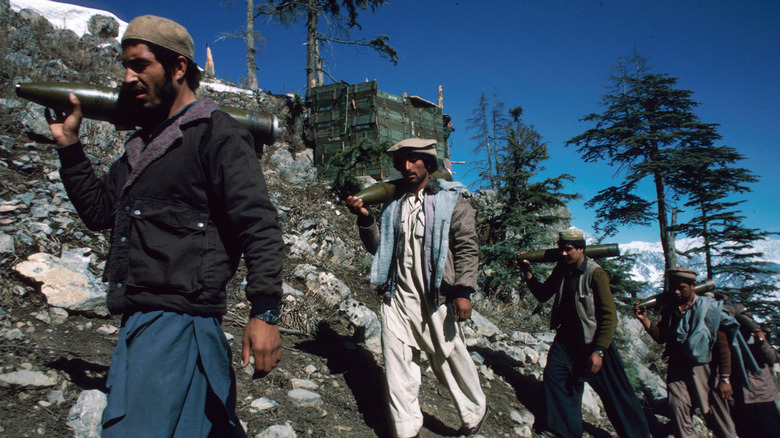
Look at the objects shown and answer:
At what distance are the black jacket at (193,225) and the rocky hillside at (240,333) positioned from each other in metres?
1.53

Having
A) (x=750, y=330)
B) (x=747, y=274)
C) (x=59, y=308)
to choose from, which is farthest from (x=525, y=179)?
(x=747, y=274)

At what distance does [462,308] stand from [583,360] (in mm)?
1719

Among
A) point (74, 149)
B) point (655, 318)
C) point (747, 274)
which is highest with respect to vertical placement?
point (74, 149)

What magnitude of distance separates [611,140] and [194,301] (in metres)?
22.2

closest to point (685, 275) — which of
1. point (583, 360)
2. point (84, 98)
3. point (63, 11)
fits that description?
point (583, 360)

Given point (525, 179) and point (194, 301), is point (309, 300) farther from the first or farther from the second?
point (525, 179)

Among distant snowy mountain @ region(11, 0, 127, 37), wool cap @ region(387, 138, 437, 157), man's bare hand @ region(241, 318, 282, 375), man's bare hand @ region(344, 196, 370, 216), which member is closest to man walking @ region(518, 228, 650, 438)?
wool cap @ region(387, 138, 437, 157)

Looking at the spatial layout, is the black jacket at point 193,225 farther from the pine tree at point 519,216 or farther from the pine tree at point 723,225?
the pine tree at point 723,225

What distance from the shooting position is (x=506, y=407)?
4320mm

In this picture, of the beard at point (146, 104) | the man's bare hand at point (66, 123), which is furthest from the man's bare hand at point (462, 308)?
the man's bare hand at point (66, 123)

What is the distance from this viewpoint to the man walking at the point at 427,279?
3.15 m

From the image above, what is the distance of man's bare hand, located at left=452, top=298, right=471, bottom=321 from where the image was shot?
10.1ft

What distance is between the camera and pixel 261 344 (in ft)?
4.43

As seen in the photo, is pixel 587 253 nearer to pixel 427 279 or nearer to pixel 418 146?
pixel 427 279
